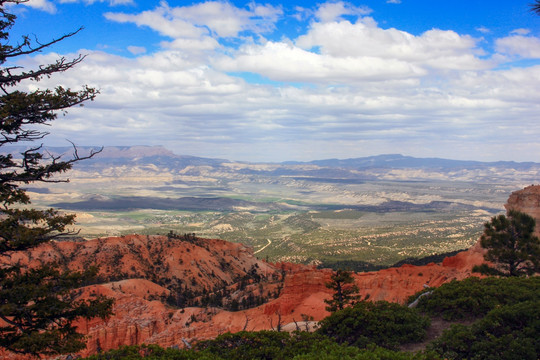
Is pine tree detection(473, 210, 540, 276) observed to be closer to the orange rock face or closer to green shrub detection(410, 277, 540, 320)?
green shrub detection(410, 277, 540, 320)

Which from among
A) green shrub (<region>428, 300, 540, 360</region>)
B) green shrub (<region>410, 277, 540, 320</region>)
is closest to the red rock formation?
green shrub (<region>410, 277, 540, 320</region>)

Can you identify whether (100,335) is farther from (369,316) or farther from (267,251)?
(267,251)

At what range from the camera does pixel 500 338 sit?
53.9 ft

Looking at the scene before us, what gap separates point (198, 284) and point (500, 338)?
55.2 meters

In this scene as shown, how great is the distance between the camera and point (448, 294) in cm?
2370

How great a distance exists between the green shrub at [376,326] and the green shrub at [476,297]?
178 centimetres

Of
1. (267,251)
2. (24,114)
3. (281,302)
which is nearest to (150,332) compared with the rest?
(281,302)

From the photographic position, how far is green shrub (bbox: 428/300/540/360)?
1551cm

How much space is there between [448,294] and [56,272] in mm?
21058

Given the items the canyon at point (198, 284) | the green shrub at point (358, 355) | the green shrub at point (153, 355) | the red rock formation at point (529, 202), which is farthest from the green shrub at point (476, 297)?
the red rock formation at point (529, 202)

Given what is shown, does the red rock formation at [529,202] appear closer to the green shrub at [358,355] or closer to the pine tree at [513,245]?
the pine tree at [513,245]

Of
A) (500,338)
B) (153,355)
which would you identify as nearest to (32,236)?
(153,355)

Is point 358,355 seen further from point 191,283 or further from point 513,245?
point 191,283

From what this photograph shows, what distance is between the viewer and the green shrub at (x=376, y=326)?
19.8 metres
